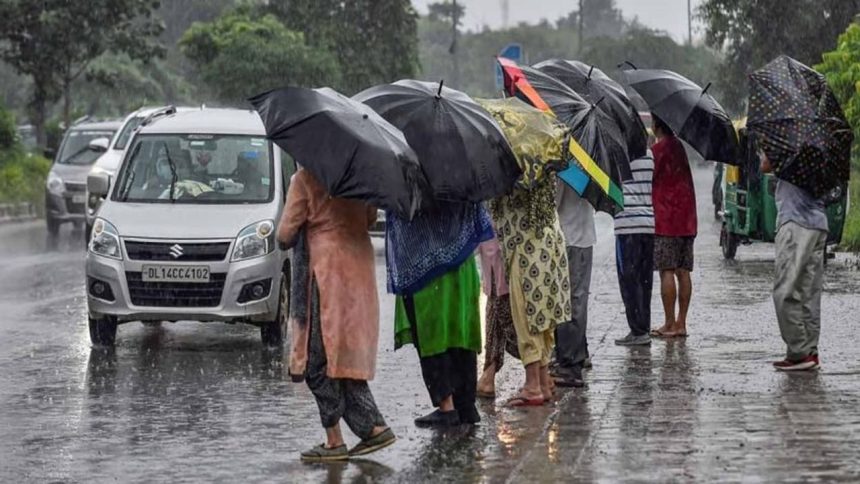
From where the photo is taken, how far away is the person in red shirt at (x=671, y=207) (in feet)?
46.6

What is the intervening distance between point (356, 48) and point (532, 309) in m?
60.3

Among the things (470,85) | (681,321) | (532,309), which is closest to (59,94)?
(681,321)

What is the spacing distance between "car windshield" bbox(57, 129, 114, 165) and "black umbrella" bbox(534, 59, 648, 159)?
766 inches

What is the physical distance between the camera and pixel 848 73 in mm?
26469

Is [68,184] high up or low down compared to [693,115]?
down

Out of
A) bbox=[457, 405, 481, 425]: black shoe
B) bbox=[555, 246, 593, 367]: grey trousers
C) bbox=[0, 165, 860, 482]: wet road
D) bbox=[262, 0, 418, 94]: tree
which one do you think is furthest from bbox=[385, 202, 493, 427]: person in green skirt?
bbox=[262, 0, 418, 94]: tree

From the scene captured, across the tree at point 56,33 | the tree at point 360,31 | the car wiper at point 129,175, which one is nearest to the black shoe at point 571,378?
the car wiper at point 129,175

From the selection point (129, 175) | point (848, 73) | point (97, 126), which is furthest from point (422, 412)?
point (97, 126)

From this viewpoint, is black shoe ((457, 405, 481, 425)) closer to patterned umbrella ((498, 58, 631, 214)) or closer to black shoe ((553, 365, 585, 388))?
black shoe ((553, 365, 585, 388))

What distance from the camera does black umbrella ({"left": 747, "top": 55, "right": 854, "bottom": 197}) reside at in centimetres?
1208

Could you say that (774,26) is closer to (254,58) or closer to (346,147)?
(254,58)

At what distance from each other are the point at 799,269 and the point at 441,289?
3178mm

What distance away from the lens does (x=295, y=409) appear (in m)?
11.3

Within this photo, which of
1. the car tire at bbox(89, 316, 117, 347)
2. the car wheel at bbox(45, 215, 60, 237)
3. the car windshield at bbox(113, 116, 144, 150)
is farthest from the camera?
the car wheel at bbox(45, 215, 60, 237)
